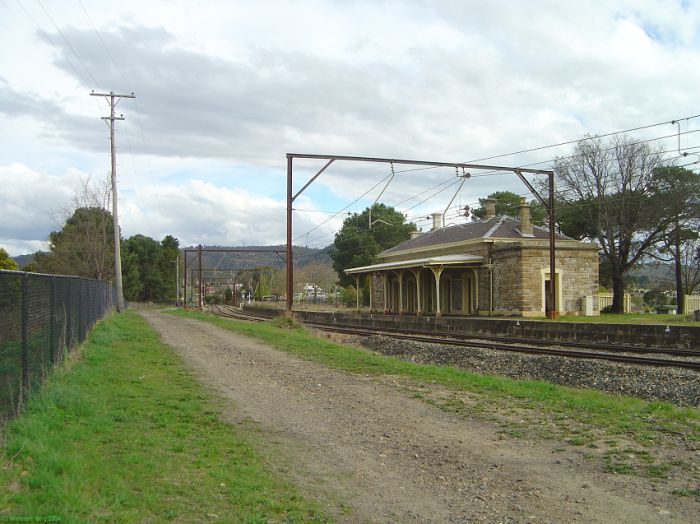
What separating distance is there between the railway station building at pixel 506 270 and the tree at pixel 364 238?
95.8 ft

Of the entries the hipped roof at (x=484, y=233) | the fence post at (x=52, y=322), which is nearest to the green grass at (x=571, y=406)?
the fence post at (x=52, y=322)

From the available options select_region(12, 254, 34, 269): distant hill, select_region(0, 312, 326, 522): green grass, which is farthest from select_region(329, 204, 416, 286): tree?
select_region(0, 312, 326, 522): green grass

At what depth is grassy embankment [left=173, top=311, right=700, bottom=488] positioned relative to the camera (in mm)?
6775

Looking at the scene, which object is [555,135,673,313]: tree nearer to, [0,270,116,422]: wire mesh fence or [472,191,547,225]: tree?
[472,191,547,225]: tree

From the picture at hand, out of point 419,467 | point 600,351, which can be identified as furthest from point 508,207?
point 419,467

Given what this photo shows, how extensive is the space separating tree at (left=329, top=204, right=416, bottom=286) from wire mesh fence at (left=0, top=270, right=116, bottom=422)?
62435 mm

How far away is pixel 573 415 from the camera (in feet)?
Answer: 28.1

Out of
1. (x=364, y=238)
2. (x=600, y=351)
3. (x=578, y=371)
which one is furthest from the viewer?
(x=364, y=238)

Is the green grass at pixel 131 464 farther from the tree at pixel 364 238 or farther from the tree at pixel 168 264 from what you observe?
the tree at pixel 168 264

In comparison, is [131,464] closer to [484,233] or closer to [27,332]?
[27,332]

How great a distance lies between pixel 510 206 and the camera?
6300 cm

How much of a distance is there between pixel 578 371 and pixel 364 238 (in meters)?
59.3

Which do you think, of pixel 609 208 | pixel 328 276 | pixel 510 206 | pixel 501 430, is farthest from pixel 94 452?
pixel 328 276

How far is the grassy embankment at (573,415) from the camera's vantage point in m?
6.77
